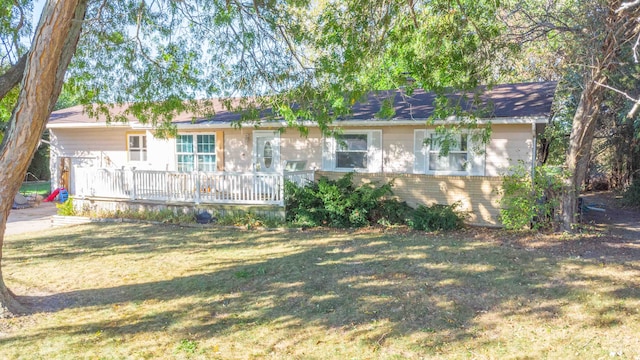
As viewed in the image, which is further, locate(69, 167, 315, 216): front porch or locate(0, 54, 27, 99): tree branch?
locate(69, 167, 315, 216): front porch

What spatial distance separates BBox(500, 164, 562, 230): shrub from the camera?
9.68 m

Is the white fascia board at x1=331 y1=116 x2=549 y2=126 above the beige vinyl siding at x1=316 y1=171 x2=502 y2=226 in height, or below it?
above

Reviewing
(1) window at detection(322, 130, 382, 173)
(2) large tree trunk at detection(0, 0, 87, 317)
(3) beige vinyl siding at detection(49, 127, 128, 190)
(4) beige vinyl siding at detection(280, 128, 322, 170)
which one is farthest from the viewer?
(3) beige vinyl siding at detection(49, 127, 128, 190)

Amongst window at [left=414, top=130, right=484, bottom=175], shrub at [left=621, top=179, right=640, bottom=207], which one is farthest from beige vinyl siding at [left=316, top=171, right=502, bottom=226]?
shrub at [left=621, top=179, right=640, bottom=207]

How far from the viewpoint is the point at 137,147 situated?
17.0m

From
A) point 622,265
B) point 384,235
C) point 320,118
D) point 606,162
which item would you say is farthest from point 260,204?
point 606,162

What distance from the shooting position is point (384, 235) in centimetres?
1016

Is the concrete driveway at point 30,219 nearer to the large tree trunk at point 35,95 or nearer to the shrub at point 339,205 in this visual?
the shrub at point 339,205

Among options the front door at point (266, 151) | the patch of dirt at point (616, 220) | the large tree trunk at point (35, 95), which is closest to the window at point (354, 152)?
the front door at point (266, 151)

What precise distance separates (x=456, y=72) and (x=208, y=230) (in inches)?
289

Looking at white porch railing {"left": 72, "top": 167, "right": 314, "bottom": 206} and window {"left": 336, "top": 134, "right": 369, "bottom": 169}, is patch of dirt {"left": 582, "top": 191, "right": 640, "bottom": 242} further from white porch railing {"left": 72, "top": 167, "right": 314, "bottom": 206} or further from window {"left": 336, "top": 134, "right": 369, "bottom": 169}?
Answer: white porch railing {"left": 72, "top": 167, "right": 314, "bottom": 206}

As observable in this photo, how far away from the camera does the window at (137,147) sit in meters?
16.8

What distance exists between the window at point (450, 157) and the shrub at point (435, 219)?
1281 mm

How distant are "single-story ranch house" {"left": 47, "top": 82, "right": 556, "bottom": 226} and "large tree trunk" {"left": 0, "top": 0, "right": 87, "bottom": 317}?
477 cm
